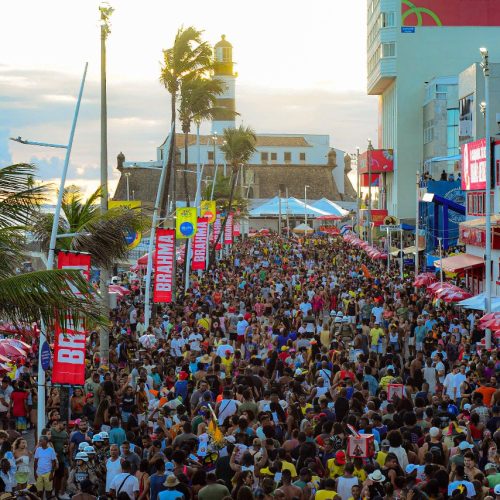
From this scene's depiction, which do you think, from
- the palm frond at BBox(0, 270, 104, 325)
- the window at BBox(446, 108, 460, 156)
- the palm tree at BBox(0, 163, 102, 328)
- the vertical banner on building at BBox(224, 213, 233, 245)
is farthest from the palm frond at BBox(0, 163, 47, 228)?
the window at BBox(446, 108, 460, 156)

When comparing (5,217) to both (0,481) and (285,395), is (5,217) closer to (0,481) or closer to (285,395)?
(0,481)

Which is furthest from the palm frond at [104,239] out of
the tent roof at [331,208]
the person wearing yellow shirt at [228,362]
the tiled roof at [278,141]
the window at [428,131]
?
the tiled roof at [278,141]

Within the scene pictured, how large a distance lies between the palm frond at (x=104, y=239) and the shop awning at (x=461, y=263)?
15.1 metres

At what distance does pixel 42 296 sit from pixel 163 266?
18407mm

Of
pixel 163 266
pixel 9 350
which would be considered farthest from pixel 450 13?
pixel 9 350

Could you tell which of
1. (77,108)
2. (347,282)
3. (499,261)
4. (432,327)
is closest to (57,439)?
(77,108)

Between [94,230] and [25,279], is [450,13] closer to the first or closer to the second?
[94,230]

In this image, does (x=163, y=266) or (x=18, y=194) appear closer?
(x=18, y=194)

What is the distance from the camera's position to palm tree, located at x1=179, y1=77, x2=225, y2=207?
4647 cm

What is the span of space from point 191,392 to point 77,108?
538 centimetres

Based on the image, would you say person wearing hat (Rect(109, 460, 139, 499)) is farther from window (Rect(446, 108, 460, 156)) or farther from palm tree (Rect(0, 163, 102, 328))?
window (Rect(446, 108, 460, 156))

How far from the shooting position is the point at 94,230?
22562 mm

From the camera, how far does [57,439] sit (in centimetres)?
1507

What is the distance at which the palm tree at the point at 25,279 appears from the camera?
1195 cm
